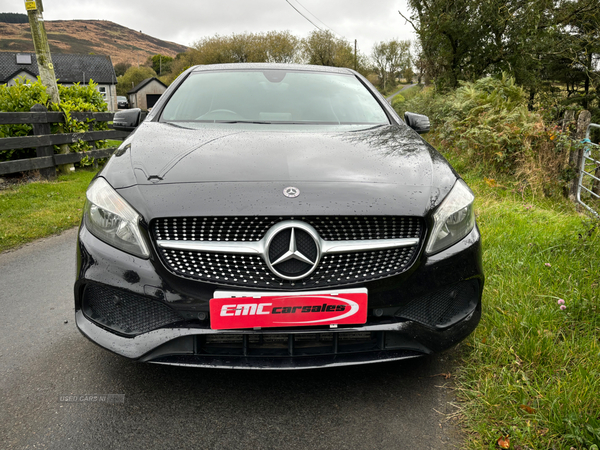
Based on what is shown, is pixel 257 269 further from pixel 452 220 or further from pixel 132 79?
pixel 132 79

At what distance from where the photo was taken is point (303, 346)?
191cm

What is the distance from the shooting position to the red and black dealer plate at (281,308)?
1.76m

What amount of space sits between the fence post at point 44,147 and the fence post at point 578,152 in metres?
7.73

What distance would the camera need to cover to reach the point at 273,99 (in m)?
3.23

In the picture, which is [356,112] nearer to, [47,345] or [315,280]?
[315,280]

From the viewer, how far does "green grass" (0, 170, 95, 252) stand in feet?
16.2

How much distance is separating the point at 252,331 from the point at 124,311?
533 millimetres

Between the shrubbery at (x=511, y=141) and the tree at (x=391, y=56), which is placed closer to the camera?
the shrubbery at (x=511, y=141)

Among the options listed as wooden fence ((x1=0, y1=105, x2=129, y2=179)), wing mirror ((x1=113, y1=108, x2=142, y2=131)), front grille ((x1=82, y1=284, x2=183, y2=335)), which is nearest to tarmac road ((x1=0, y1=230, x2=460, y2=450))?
front grille ((x1=82, y1=284, x2=183, y2=335))

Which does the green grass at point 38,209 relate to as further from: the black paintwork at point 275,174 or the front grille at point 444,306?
the front grille at point 444,306

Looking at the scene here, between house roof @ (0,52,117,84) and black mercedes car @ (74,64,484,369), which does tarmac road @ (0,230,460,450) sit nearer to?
black mercedes car @ (74,64,484,369)

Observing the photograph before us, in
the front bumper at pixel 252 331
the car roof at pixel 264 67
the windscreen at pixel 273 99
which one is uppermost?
the car roof at pixel 264 67

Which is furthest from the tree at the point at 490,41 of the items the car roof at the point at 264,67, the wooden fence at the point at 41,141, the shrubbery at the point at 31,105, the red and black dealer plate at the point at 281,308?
the red and black dealer plate at the point at 281,308

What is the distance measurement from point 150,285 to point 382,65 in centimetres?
8625
